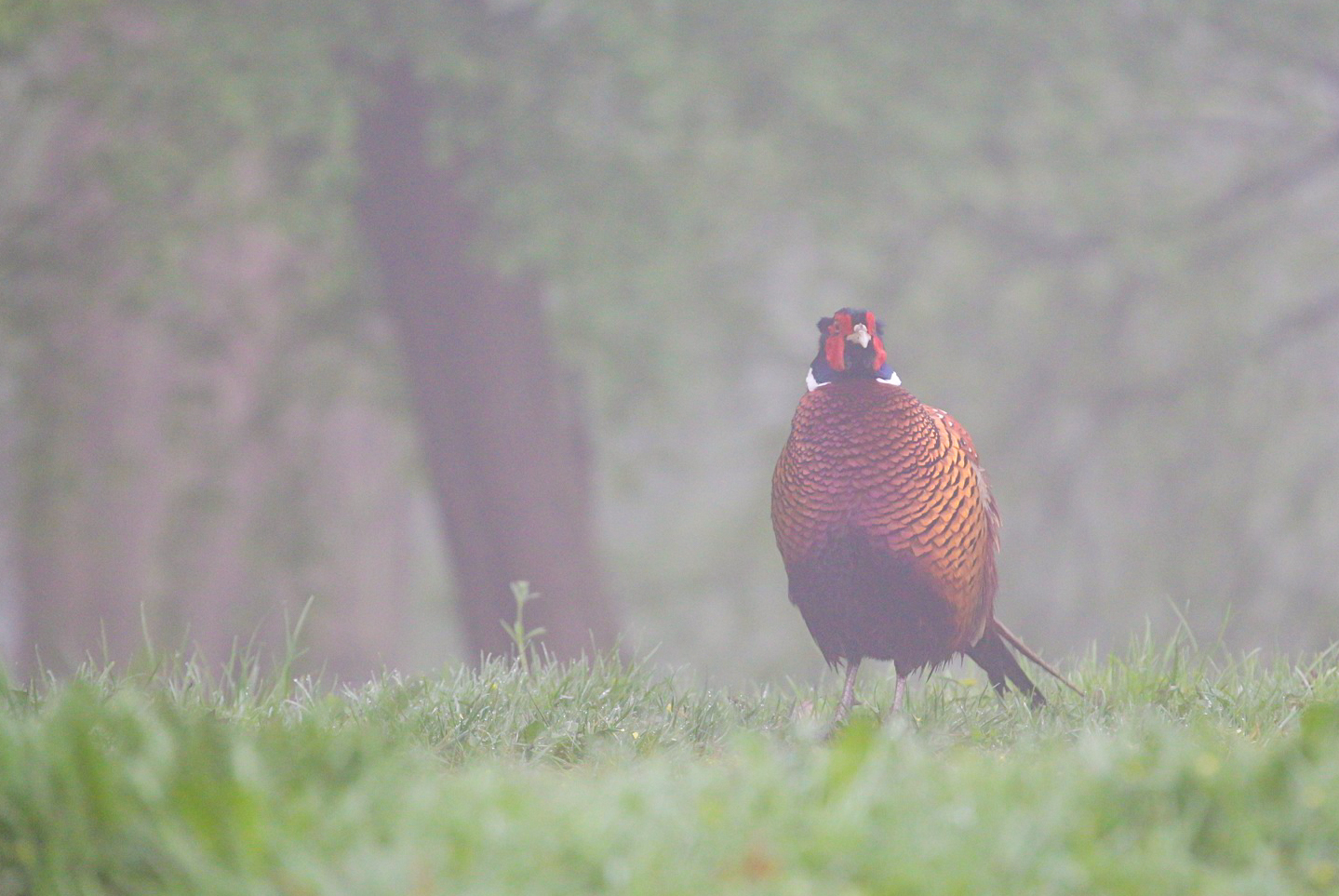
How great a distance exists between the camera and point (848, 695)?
4727 millimetres

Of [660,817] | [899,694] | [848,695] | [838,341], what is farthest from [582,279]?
[660,817]

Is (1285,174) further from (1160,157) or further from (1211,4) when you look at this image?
(1211,4)

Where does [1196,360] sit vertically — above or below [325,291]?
below

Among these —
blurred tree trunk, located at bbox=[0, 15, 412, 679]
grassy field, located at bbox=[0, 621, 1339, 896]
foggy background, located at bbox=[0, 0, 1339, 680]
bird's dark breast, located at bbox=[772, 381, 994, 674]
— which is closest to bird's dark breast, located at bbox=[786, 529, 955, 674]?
bird's dark breast, located at bbox=[772, 381, 994, 674]

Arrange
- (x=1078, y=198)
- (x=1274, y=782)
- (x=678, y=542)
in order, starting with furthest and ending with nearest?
(x=678, y=542) < (x=1078, y=198) < (x=1274, y=782)

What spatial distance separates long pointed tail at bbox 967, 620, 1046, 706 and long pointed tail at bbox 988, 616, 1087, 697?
0.03 metres

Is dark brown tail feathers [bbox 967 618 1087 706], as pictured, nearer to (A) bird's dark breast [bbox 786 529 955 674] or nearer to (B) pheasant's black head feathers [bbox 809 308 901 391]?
(A) bird's dark breast [bbox 786 529 955 674]

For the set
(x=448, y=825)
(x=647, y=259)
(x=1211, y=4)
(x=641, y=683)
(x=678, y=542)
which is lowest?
(x=678, y=542)

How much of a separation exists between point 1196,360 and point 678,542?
6.35 m

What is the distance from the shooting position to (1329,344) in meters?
13.7

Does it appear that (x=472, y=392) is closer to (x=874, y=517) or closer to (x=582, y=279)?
(x=582, y=279)

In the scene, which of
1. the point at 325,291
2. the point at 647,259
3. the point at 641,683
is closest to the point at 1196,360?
the point at 647,259

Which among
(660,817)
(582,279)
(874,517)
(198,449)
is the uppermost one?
(582,279)

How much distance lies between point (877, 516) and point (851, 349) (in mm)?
514
